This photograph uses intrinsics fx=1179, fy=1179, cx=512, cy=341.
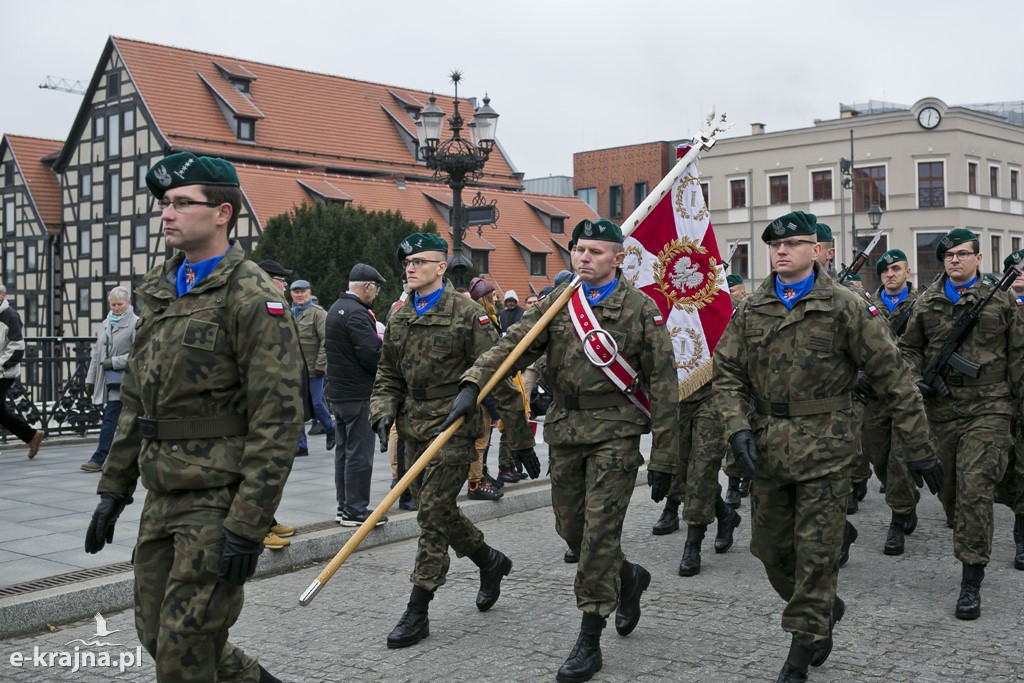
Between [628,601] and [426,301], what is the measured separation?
→ 2054 mm

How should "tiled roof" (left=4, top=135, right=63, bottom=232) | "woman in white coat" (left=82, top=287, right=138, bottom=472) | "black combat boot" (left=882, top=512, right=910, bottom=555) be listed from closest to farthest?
"black combat boot" (left=882, top=512, right=910, bottom=555), "woman in white coat" (left=82, top=287, right=138, bottom=472), "tiled roof" (left=4, top=135, right=63, bottom=232)

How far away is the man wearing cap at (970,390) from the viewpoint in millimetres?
6855

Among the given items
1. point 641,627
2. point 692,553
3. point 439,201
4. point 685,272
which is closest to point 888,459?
point 692,553

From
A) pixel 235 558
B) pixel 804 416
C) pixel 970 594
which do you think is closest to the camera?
pixel 235 558

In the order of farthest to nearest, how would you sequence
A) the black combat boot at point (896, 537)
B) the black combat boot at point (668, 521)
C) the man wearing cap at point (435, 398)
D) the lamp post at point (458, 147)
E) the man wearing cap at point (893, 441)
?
1. the lamp post at point (458, 147)
2. the black combat boot at point (668, 521)
3. the man wearing cap at point (893, 441)
4. the black combat boot at point (896, 537)
5. the man wearing cap at point (435, 398)

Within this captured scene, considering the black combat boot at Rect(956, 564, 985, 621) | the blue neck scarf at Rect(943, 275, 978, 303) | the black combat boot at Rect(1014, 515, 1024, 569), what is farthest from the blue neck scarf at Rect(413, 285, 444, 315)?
the black combat boot at Rect(1014, 515, 1024, 569)

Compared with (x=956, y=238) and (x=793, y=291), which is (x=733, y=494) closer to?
(x=956, y=238)

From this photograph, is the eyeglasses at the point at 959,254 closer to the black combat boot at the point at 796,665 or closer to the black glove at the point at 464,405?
the black combat boot at the point at 796,665

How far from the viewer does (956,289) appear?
7.51 meters

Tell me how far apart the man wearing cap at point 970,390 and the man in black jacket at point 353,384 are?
3907mm

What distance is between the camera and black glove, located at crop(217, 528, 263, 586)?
148 inches

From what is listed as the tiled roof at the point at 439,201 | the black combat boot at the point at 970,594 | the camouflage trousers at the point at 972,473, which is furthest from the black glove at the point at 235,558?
the tiled roof at the point at 439,201

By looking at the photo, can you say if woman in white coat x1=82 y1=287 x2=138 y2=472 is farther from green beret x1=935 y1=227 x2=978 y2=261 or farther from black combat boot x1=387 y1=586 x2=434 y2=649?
green beret x1=935 y1=227 x2=978 y2=261

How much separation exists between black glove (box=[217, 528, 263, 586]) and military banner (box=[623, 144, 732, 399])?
14.8 feet
